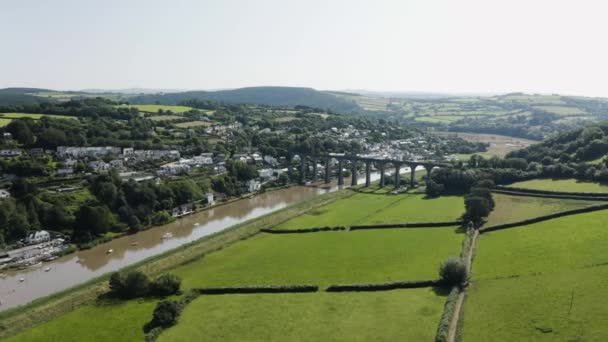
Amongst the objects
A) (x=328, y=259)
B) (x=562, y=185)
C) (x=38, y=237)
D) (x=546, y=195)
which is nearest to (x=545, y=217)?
(x=546, y=195)

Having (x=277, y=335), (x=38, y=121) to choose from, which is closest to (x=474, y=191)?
(x=277, y=335)

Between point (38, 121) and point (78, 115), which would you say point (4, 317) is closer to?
point (38, 121)

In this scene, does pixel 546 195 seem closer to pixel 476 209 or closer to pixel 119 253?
pixel 476 209

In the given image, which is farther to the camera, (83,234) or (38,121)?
(38,121)

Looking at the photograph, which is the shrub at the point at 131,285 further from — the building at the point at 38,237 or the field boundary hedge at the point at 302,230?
the field boundary hedge at the point at 302,230

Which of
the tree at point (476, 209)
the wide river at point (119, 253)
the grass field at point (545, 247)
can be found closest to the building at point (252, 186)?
the wide river at point (119, 253)

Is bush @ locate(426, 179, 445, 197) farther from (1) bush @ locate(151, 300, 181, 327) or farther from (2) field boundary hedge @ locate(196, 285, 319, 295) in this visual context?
(1) bush @ locate(151, 300, 181, 327)
